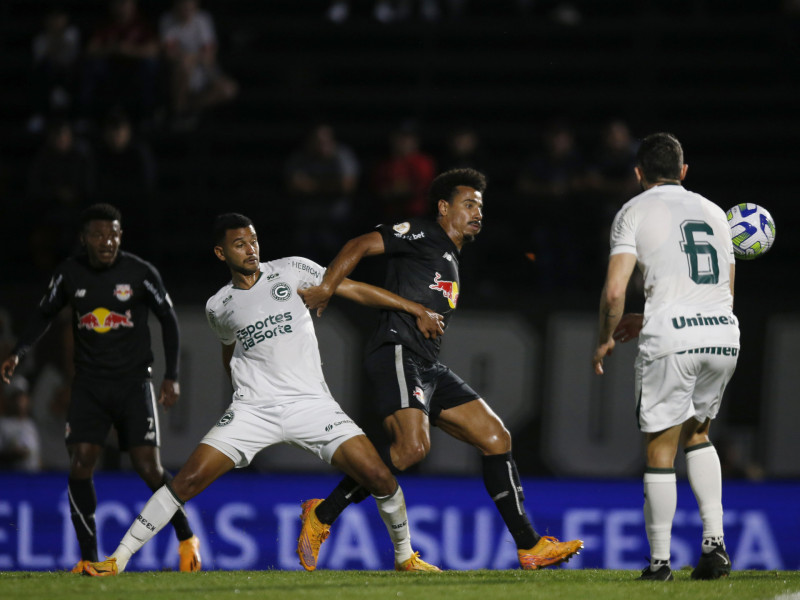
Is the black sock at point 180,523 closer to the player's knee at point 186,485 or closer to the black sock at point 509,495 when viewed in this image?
the player's knee at point 186,485

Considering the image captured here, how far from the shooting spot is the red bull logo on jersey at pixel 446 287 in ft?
23.3

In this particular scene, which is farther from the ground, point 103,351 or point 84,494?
point 103,351

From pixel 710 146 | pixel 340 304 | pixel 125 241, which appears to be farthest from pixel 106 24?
pixel 710 146

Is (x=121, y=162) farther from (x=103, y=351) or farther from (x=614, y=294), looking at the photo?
(x=614, y=294)

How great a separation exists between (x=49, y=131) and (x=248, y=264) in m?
6.49

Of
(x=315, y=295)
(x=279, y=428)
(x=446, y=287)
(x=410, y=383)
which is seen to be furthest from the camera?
(x=446, y=287)

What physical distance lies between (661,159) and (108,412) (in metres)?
3.91

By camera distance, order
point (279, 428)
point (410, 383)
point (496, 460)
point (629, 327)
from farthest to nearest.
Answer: point (496, 460), point (410, 383), point (279, 428), point (629, 327)

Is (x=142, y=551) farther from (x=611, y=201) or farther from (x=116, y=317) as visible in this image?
(x=611, y=201)

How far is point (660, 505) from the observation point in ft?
19.3

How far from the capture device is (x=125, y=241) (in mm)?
11242

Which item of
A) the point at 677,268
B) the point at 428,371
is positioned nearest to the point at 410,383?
the point at 428,371

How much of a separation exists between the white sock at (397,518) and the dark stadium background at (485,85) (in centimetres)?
531

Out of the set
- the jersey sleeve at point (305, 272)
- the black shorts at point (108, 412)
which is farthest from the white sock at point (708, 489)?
the black shorts at point (108, 412)
